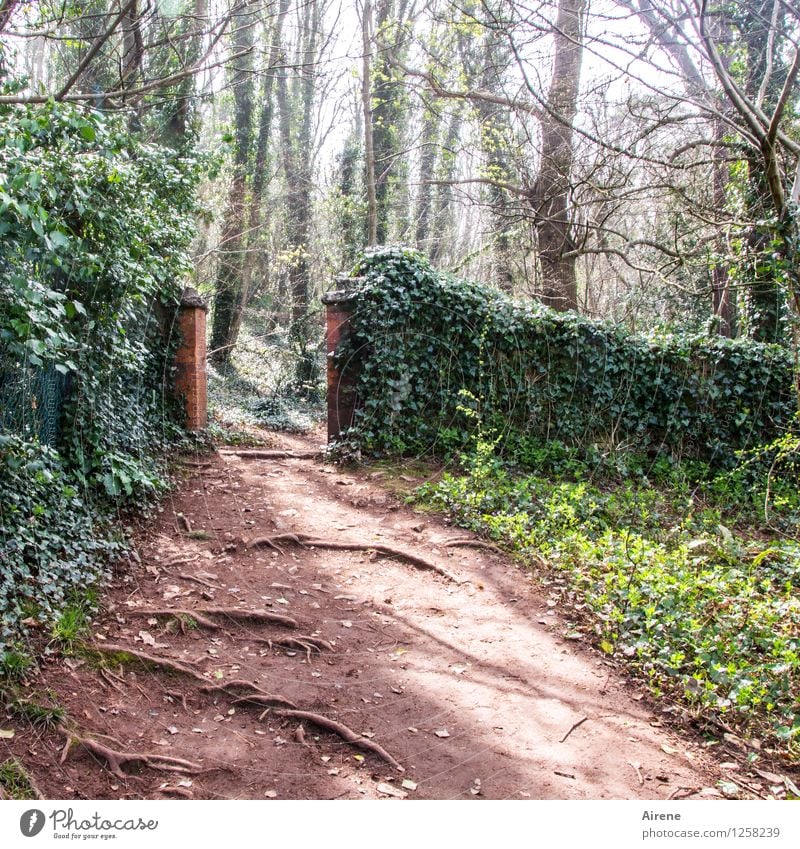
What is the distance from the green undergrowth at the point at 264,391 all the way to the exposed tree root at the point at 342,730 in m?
7.80

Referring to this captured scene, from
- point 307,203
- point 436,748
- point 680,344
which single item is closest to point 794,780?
point 436,748

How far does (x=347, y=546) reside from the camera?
621 cm

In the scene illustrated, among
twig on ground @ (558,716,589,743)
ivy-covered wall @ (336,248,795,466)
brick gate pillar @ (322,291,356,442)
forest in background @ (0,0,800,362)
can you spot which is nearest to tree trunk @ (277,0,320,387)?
forest in background @ (0,0,800,362)

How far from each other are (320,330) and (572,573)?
11.1 m

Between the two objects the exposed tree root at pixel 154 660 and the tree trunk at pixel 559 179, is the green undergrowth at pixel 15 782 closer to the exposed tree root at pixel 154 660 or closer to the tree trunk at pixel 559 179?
the exposed tree root at pixel 154 660

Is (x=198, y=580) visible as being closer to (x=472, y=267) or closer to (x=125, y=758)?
A: (x=125, y=758)

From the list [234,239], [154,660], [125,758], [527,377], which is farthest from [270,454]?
[234,239]

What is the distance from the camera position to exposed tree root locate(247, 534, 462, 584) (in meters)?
5.94

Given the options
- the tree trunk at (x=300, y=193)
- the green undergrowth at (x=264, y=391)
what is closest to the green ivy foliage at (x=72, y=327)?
the green undergrowth at (x=264, y=391)

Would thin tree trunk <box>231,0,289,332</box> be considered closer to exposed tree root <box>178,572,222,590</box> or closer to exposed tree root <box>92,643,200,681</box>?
exposed tree root <box>178,572,222,590</box>

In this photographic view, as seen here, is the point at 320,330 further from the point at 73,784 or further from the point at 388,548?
the point at 73,784

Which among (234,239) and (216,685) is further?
(234,239)

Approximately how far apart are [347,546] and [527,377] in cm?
420

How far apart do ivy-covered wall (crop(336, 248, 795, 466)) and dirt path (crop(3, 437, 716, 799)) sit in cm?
285
